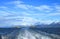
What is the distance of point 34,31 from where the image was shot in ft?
72.8

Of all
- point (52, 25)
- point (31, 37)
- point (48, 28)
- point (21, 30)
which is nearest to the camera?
point (31, 37)

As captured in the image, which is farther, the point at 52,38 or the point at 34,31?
the point at 34,31

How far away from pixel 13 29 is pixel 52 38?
4656 mm

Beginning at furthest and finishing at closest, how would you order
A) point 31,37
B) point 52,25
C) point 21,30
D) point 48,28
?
point 48,28, point 52,25, point 21,30, point 31,37

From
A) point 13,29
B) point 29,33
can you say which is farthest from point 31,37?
point 13,29

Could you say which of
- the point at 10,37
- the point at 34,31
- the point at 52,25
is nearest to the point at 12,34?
the point at 10,37

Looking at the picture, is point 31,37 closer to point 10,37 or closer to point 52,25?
point 10,37

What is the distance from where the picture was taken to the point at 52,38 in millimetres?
20781

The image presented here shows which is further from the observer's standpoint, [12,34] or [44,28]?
[44,28]

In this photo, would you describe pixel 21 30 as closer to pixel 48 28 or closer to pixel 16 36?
pixel 16 36

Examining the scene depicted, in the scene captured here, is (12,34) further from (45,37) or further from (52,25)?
(52,25)

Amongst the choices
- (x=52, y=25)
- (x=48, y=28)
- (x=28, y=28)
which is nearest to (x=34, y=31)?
(x=28, y=28)

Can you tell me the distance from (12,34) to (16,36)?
2.39 ft

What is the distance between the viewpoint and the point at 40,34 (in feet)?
70.0
